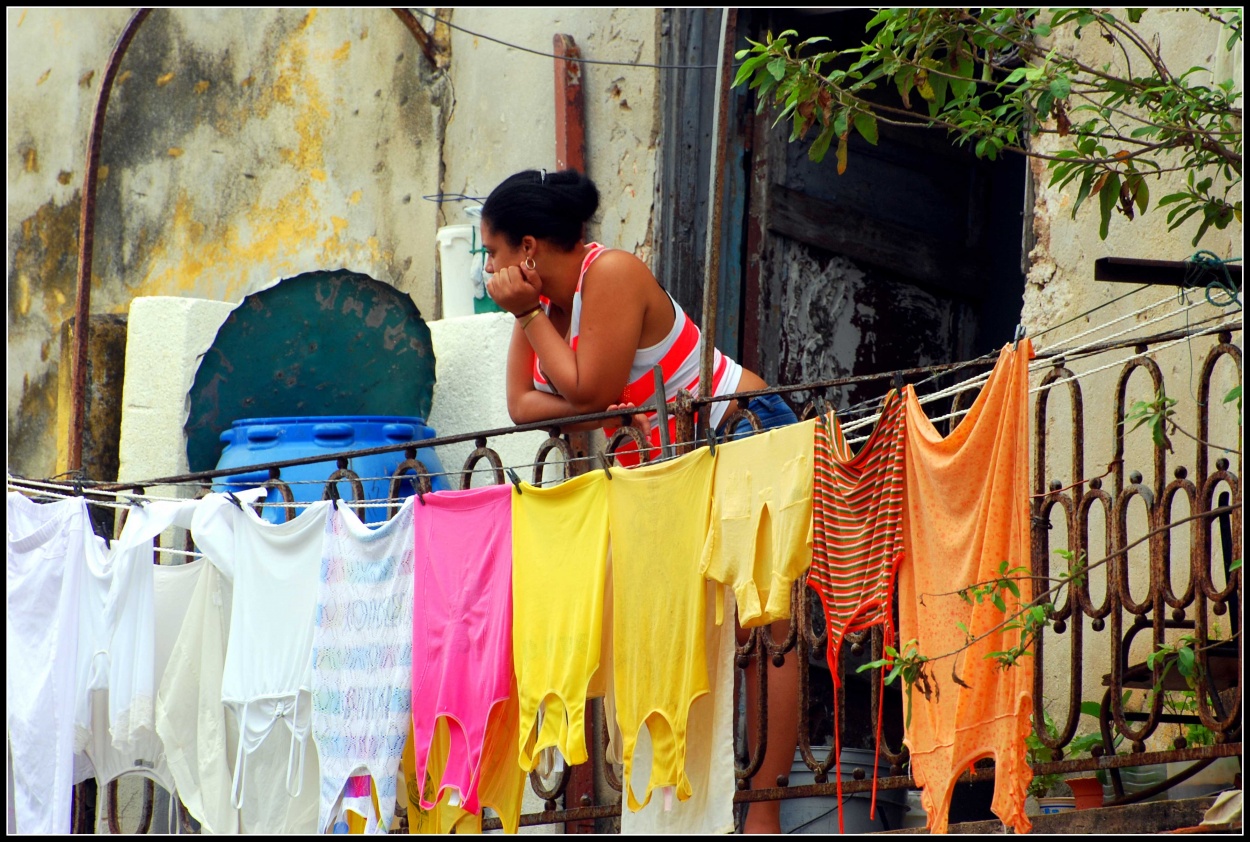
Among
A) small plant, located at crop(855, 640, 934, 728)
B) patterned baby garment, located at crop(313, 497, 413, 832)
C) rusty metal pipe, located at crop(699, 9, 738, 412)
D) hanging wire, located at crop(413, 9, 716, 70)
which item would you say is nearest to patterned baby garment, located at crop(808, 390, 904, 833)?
small plant, located at crop(855, 640, 934, 728)

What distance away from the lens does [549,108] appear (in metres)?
7.02

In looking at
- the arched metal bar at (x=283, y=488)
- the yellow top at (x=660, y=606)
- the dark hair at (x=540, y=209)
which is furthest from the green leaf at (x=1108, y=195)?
the arched metal bar at (x=283, y=488)

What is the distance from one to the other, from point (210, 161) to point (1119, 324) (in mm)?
4936

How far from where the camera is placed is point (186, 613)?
553 centimetres

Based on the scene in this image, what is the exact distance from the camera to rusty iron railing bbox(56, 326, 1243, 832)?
3.96 metres

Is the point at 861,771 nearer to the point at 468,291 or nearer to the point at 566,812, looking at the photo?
the point at 566,812

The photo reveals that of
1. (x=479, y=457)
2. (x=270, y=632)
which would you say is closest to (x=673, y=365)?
(x=479, y=457)

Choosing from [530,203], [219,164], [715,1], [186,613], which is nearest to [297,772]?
[186,613]

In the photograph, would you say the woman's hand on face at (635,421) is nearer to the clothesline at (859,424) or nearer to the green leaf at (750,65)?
the clothesline at (859,424)

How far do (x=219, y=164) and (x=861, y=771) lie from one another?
4.70 metres

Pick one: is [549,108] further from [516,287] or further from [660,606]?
[660,606]

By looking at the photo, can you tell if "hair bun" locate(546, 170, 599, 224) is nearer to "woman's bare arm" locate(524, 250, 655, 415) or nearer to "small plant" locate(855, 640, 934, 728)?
"woman's bare arm" locate(524, 250, 655, 415)

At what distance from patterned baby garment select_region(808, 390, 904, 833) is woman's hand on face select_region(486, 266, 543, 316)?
112 centimetres

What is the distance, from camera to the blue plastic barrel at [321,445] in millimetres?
6066
